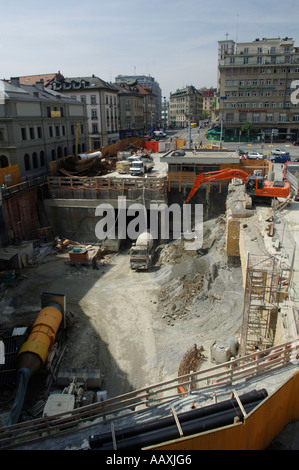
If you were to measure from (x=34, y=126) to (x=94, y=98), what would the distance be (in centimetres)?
3142

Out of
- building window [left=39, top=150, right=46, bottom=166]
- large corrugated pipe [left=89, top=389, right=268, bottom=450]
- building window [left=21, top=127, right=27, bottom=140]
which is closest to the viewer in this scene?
large corrugated pipe [left=89, top=389, right=268, bottom=450]

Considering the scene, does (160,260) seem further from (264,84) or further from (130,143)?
(264,84)

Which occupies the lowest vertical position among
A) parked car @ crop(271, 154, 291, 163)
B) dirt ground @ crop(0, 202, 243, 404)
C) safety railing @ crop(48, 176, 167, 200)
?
dirt ground @ crop(0, 202, 243, 404)

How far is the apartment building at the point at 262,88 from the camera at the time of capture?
7000 centimetres

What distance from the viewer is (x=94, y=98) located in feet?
214

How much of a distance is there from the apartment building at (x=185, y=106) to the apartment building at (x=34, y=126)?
94547mm

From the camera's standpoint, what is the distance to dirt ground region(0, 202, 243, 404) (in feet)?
56.3

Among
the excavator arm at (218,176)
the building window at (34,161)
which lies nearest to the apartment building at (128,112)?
the building window at (34,161)

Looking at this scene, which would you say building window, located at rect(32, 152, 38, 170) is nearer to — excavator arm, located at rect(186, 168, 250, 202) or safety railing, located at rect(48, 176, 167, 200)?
safety railing, located at rect(48, 176, 167, 200)

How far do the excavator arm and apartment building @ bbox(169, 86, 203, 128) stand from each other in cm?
10758

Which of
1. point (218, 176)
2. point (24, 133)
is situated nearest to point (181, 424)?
point (218, 176)

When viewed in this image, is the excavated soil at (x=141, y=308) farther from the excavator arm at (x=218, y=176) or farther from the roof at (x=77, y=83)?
the roof at (x=77, y=83)

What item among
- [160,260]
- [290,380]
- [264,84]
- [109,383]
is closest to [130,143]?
[264,84]

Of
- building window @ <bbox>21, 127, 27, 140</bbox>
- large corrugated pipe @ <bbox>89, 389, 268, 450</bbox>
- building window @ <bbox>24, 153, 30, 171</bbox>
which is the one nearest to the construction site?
large corrugated pipe @ <bbox>89, 389, 268, 450</bbox>
